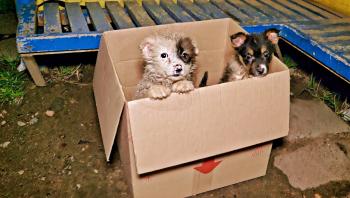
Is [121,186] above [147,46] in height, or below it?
below

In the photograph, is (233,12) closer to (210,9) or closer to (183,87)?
(210,9)

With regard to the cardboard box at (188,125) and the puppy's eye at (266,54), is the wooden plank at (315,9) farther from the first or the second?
the cardboard box at (188,125)

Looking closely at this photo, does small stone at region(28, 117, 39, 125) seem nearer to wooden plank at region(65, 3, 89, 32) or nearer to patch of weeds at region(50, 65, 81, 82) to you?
patch of weeds at region(50, 65, 81, 82)

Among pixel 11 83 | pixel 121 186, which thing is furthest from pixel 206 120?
pixel 11 83

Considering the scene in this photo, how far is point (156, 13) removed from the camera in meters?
3.35

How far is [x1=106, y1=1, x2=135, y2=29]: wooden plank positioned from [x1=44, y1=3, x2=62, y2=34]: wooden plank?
1.63ft

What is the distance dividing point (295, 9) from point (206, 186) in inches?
87.5

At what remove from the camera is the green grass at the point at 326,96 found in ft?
11.0

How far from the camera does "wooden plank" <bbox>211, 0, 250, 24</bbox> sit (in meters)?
3.29

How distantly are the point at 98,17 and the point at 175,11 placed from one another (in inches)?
29.8

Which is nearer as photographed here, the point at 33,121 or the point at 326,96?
the point at 33,121

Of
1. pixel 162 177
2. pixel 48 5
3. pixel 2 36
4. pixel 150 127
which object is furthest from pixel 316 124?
pixel 2 36

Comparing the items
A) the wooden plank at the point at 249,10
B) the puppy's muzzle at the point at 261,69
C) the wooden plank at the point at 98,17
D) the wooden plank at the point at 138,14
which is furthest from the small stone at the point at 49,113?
the wooden plank at the point at 249,10

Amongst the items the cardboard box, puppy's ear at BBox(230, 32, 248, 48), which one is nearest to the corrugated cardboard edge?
the cardboard box
